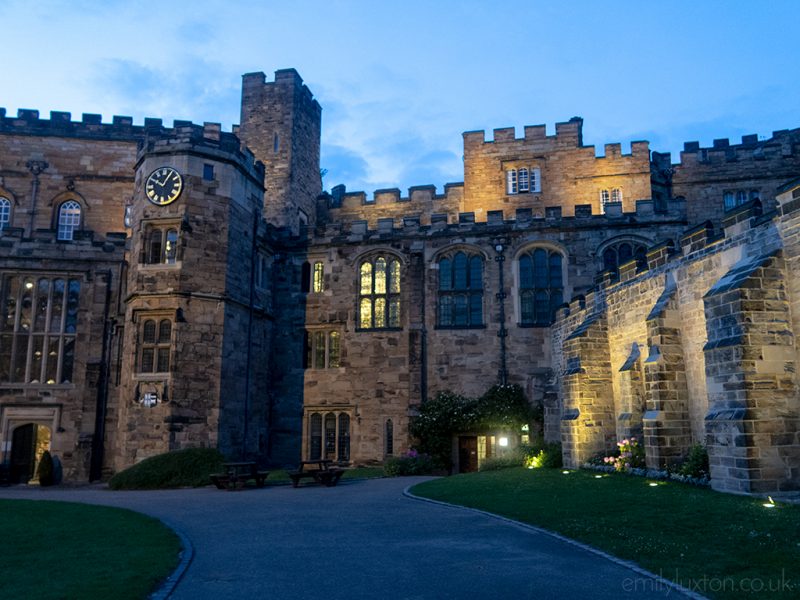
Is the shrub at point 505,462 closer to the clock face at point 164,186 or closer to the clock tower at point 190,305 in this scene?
the clock tower at point 190,305

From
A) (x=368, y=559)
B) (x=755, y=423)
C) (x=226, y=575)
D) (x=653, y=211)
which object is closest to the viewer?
(x=226, y=575)

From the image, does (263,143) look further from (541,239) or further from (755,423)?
(755,423)

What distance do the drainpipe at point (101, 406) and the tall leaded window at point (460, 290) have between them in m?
13.6

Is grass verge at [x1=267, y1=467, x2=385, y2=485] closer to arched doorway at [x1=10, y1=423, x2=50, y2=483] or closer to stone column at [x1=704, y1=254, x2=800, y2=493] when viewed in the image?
arched doorway at [x1=10, y1=423, x2=50, y2=483]

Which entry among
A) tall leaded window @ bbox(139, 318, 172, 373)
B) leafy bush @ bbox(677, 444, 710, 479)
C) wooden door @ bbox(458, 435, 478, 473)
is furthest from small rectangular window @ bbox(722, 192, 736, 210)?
tall leaded window @ bbox(139, 318, 172, 373)

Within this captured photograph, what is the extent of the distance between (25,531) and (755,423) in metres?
13.6

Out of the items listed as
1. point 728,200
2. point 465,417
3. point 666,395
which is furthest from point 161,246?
point 728,200

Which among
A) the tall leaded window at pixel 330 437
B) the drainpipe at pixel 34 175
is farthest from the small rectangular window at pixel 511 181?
the drainpipe at pixel 34 175

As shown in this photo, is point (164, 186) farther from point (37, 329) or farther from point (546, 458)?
point (546, 458)

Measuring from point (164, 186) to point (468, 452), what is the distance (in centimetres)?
1555

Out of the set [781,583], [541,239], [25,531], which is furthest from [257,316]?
[781,583]

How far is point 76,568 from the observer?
838cm

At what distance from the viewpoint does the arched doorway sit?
25938 mm

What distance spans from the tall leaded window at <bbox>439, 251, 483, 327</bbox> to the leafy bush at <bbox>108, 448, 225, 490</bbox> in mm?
10965
